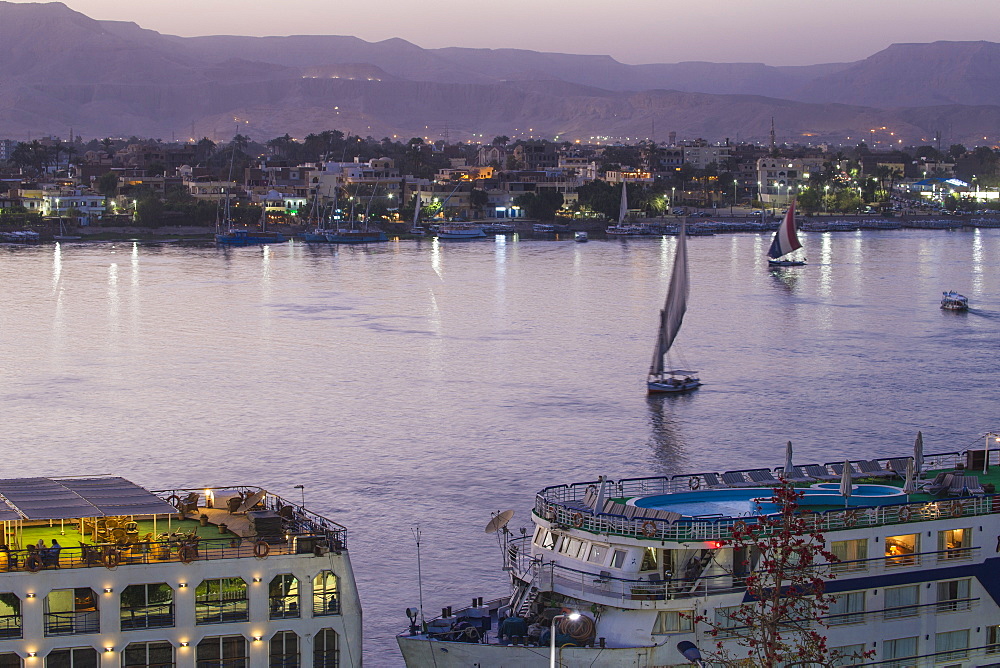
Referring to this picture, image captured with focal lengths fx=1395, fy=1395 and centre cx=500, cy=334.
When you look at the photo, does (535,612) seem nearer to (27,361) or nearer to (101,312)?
(27,361)

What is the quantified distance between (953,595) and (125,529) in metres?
7.35

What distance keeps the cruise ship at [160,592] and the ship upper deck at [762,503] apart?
2274 mm

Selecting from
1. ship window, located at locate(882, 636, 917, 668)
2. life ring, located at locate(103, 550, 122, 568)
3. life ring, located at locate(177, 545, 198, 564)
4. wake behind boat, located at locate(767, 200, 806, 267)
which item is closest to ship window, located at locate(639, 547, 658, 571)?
ship window, located at locate(882, 636, 917, 668)

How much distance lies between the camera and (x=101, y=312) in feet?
165

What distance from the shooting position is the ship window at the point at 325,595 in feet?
37.4

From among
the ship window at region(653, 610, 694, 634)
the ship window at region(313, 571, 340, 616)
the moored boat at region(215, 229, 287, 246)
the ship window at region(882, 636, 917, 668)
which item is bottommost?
the ship window at region(882, 636, 917, 668)

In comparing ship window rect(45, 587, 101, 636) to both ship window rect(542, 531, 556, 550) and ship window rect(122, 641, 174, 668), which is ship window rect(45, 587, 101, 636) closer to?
ship window rect(122, 641, 174, 668)

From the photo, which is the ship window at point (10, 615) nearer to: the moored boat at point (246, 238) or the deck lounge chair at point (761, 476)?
the deck lounge chair at point (761, 476)

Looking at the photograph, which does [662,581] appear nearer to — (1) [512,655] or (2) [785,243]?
(1) [512,655]

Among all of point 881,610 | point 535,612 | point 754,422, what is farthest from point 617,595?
point 754,422

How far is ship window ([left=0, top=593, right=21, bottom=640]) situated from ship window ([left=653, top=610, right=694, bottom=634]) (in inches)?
198

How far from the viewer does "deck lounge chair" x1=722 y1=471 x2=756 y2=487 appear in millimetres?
13961

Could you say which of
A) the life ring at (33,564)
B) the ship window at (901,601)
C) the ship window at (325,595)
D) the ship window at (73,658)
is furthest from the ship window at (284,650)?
the ship window at (901,601)

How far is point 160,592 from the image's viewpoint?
11.0m
